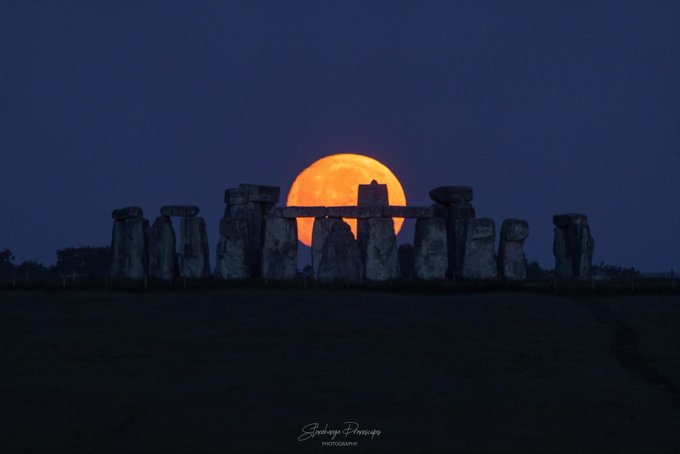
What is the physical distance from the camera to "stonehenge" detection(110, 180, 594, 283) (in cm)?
3100

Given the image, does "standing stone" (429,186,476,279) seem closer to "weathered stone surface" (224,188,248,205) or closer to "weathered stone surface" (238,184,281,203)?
"weathered stone surface" (238,184,281,203)

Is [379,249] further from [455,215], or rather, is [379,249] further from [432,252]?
[455,215]

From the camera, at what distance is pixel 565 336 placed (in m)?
20.0

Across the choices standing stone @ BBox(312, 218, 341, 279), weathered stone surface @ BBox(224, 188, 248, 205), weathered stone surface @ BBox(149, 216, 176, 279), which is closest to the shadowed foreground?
standing stone @ BBox(312, 218, 341, 279)

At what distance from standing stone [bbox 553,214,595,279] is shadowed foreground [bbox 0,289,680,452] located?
19.9 ft

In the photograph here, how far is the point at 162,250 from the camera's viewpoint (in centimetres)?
3303

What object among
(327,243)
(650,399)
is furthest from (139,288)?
(650,399)

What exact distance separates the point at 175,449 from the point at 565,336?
9.73 meters

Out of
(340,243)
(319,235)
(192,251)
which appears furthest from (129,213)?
(340,243)

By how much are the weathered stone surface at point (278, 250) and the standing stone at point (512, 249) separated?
234 inches

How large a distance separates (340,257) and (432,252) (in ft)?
8.69

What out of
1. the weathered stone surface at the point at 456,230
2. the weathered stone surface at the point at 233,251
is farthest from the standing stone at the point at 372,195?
the weathered stone surface at the point at 233,251

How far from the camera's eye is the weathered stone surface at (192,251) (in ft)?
107

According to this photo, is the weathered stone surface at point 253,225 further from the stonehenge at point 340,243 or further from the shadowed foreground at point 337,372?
the shadowed foreground at point 337,372
